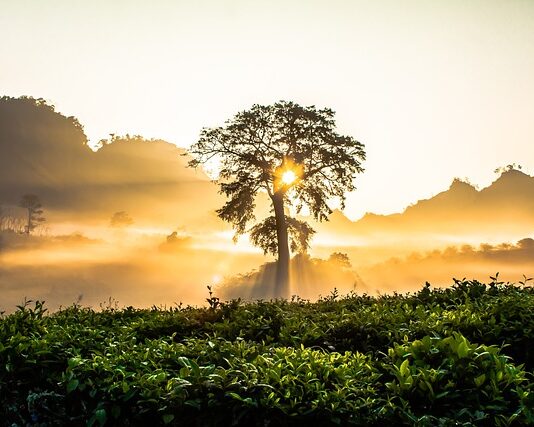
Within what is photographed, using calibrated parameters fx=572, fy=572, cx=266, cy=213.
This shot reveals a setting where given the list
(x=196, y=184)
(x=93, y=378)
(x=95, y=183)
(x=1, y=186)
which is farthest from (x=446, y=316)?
(x=196, y=184)

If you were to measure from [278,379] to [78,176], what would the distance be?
151832 mm

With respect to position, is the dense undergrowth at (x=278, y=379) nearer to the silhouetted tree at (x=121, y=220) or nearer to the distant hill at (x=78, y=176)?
the silhouetted tree at (x=121, y=220)

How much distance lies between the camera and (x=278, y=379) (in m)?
4.23

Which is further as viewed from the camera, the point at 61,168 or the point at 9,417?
the point at 61,168

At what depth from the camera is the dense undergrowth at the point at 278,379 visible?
400cm

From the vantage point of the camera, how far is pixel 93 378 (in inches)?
186

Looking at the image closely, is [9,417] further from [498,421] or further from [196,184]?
[196,184]

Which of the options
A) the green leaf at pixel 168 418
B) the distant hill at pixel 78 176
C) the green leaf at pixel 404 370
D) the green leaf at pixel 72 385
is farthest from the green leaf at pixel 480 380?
the distant hill at pixel 78 176

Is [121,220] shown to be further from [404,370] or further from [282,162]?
[404,370]

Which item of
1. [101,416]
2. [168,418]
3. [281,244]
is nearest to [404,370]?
[168,418]

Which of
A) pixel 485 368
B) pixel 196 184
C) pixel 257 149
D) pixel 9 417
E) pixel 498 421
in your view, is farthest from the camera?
pixel 196 184

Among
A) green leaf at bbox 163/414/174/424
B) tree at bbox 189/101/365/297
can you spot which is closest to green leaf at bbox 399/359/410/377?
green leaf at bbox 163/414/174/424

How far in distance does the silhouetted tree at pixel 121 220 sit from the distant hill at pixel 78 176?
15.8 ft

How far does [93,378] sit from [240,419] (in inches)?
57.1
